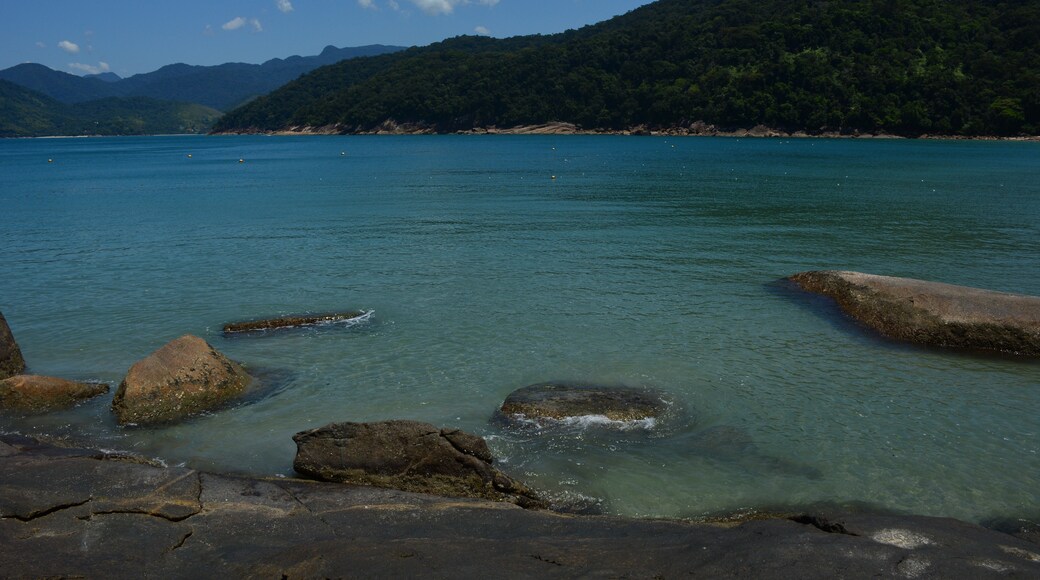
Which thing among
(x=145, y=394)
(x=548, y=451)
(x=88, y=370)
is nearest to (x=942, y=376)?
(x=548, y=451)

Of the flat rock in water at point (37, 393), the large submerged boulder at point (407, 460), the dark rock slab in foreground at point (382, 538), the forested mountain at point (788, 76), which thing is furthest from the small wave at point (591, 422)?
the forested mountain at point (788, 76)

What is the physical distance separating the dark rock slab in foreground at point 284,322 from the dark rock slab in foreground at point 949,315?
10778mm

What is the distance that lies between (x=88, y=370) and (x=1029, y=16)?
473ft

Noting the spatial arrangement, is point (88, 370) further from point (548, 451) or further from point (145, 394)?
point (548, 451)

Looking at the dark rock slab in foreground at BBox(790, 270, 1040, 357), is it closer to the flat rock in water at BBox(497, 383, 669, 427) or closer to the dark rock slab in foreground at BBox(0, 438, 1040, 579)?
the flat rock in water at BBox(497, 383, 669, 427)

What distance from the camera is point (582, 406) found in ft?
36.4

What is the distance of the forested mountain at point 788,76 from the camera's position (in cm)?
11456

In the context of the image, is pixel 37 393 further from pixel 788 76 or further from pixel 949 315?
pixel 788 76

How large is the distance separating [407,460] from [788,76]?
13883 centimetres

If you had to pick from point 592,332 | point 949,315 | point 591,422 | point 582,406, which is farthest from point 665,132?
point 591,422

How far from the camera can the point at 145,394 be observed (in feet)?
37.1

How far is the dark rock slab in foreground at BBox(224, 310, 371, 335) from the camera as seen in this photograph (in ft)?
51.4

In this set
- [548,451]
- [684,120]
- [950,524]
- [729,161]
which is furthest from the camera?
[684,120]

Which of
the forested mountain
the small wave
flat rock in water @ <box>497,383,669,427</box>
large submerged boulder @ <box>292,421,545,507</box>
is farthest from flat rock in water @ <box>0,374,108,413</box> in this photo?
the forested mountain
